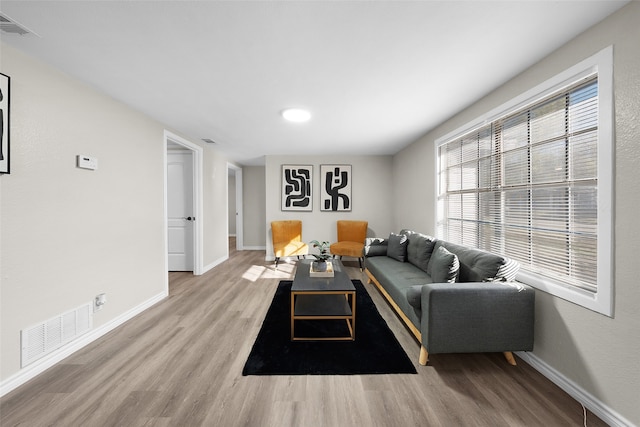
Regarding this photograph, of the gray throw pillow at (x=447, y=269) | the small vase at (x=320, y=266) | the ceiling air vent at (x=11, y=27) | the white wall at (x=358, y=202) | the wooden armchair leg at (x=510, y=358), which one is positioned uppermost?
the ceiling air vent at (x=11, y=27)

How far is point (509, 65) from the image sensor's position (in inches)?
79.6

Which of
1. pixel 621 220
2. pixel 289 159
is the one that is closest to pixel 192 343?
pixel 621 220

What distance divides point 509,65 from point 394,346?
2576 mm

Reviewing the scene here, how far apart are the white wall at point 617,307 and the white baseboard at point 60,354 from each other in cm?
388

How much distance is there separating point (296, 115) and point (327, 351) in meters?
2.62

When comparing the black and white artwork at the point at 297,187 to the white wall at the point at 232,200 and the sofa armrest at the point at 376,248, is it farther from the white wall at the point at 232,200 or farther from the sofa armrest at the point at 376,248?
the white wall at the point at 232,200

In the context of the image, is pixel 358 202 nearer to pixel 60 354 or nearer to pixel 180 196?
pixel 180 196

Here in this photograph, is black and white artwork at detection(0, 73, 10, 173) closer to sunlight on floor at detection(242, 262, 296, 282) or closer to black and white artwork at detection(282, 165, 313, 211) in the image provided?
sunlight on floor at detection(242, 262, 296, 282)

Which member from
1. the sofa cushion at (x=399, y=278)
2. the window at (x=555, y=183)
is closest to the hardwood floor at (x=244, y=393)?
the sofa cushion at (x=399, y=278)

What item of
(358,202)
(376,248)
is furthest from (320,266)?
(358,202)

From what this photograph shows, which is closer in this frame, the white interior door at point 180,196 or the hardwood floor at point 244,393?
the hardwood floor at point 244,393

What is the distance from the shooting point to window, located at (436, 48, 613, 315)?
1.55 metres

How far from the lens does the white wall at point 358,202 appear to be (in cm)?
570

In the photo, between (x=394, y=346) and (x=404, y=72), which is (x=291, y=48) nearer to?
(x=404, y=72)
